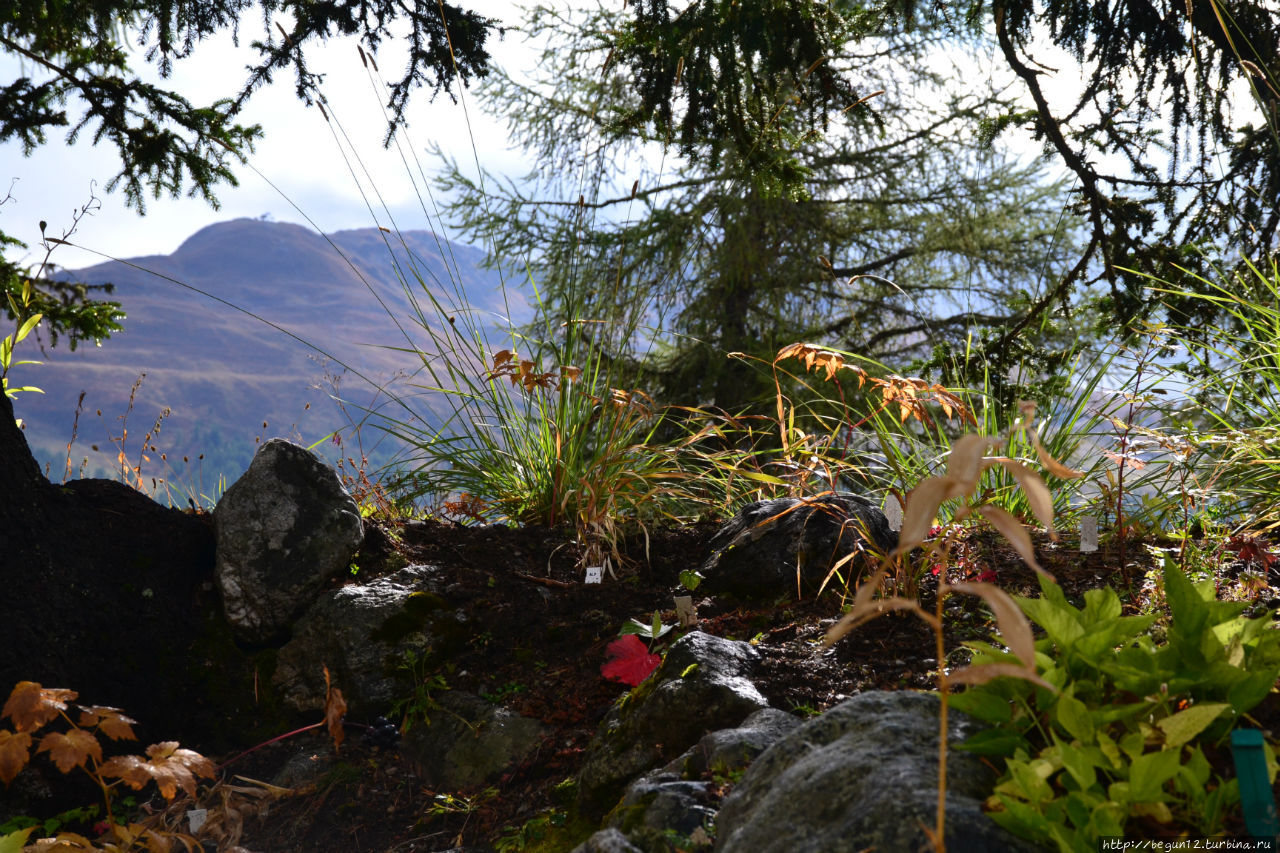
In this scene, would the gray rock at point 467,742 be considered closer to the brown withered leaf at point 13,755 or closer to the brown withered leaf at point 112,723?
the brown withered leaf at point 112,723

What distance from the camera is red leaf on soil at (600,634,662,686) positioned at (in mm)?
2145

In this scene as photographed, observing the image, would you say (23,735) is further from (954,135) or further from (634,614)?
(954,135)

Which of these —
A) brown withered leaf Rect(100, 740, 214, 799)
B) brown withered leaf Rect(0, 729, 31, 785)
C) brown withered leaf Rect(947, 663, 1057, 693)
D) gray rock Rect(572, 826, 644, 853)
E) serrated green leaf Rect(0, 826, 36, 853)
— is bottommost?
serrated green leaf Rect(0, 826, 36, 853)

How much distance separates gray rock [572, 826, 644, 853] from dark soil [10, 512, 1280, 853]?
234 millimetres

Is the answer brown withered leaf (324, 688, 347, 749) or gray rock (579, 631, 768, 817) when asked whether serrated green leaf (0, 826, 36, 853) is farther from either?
gray rock (579, 631, 768, 817)

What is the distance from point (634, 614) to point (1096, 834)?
1.77 meters

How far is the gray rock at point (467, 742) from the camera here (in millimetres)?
2219

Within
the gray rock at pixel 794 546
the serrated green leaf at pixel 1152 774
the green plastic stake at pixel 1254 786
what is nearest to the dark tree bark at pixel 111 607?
the gray rock at pixel 794 546

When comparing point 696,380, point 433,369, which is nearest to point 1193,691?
point 433,369

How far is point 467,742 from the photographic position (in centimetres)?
229

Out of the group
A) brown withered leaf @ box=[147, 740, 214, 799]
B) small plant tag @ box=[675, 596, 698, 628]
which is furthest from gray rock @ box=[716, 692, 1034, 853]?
brown withered leaf @ box=[147, 740, 214, 799]

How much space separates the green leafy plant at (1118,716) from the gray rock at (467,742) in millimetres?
1402

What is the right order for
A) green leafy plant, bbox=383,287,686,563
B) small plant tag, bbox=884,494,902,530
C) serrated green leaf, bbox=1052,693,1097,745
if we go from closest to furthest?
1. serrated green leaf, bbox=1052,693,1097,745
2. small plant tag, bbox=884,494,902,530
3. green leafy plant, bbox=383,287,686,563

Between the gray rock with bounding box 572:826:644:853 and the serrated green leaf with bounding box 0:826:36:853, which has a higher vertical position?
the gray rock with bounding box 572:826:644:853
